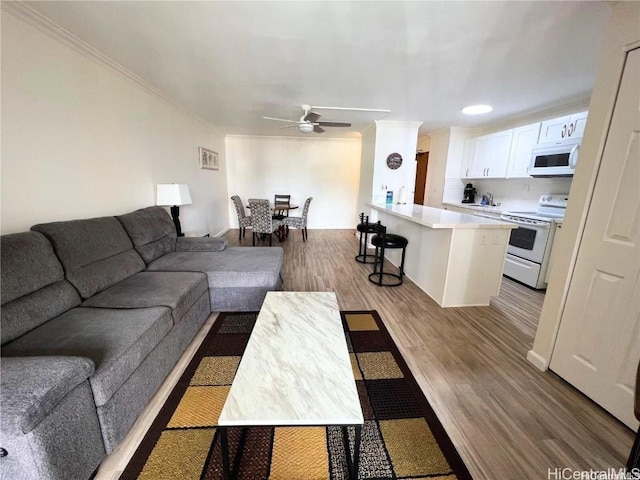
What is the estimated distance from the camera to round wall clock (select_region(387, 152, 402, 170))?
475 centimetres

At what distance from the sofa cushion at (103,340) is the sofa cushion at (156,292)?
0.31 feet

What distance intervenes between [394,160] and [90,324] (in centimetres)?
477

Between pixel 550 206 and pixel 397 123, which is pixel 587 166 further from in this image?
pixel 397 123

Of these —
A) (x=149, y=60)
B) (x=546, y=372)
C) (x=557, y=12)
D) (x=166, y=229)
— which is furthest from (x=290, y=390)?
(x=149, y=60)

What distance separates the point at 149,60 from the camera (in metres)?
2.38

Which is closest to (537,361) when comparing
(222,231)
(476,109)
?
(476,109)

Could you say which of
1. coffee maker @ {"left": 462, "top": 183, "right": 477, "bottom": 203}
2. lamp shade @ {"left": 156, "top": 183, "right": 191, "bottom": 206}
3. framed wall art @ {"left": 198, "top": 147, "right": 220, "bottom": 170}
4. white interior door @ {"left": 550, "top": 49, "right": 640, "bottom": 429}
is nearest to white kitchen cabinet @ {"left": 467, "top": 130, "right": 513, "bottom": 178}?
coffee maker @ {"left": 462, "top": 183, "right": 477, "bottom": 203}

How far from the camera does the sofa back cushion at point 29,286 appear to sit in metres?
1.25

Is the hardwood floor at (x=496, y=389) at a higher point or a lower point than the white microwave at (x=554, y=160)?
lower

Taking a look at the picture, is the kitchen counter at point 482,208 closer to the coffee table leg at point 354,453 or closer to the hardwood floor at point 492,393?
the hardwood floor at point 492,393

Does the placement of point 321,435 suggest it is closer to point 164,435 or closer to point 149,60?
point 164,435

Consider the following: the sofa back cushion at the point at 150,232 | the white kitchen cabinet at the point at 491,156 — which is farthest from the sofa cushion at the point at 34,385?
the white kitchen cabinet at the point at 491,156

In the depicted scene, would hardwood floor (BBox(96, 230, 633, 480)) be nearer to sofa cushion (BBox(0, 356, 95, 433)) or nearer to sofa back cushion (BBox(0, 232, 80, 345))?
sofa cushion (BBox(0, 356, 95, 433))

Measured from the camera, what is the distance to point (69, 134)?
201 cm
